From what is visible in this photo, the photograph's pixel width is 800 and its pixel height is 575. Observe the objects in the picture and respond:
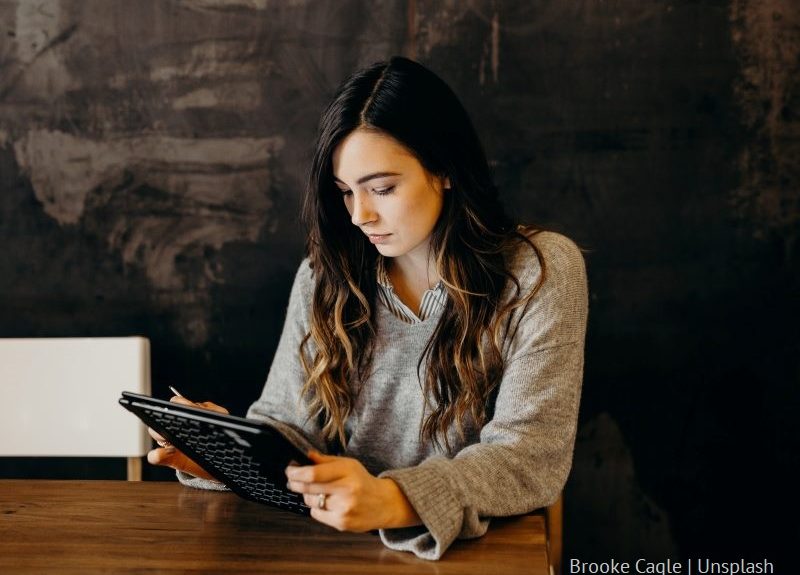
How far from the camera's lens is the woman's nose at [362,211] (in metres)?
1.34

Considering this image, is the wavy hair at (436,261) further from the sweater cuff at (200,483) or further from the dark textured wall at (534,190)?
the dark textured wall at (534,190)

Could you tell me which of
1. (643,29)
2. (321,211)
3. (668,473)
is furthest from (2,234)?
(668,473)

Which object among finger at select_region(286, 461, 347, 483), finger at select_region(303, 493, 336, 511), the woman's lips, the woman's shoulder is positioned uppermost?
the woman's lips

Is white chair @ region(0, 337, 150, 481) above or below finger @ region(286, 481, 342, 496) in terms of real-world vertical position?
below

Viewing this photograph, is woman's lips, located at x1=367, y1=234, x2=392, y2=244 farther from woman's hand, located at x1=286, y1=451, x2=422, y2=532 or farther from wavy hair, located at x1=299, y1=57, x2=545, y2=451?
woman's hand, located at x1=286, y1=451, x2=422, y2=532

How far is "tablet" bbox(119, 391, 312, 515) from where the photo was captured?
0.97 meters

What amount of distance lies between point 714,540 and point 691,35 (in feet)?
3.86

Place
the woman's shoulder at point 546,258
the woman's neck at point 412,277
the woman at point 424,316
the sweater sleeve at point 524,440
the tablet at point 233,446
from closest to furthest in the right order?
the tablet at point 233,446
the sweater sleeve at point 524,440
the woman at point 424,316
the woman's shoulder at point 546,258
the woman's neck at point 412,277

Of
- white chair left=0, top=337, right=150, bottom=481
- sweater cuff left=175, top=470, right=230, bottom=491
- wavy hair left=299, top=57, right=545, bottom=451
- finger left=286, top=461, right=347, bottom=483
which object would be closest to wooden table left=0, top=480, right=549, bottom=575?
sweater cuff left=175, top=470, right=230, bottom=491

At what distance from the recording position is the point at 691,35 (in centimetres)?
178

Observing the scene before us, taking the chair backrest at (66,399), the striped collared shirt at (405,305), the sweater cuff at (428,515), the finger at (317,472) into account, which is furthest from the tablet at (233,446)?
the chair backrest at (66,399)

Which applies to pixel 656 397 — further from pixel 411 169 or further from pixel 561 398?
pixel 411 169

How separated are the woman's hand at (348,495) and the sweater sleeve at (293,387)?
36 centimetres

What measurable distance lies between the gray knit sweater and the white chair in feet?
1.62
